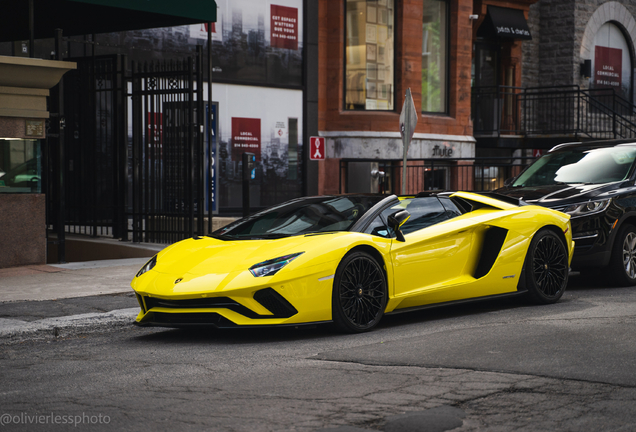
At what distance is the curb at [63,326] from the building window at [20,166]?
14.1ft

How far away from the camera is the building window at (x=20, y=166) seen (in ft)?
37.7

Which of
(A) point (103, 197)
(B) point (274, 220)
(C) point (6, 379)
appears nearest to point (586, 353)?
(B) point (274, 220)

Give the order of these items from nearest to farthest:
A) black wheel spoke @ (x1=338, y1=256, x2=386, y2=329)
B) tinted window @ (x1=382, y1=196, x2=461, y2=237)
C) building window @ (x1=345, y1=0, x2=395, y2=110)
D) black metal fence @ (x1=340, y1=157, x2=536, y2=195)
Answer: black wheel spoke @ (x1=338, y1=256, x2=386, y2=329), tinted window @ (x1=382, y1=196, x2=461, y2=237), black metal fence @ (x1=340, y1=157, x2=536, y2=195), building window @ (x1=345, y1=0, x2=395, y2=110)

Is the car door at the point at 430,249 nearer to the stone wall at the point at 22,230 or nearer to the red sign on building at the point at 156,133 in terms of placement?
the stone wall at the point at 22,230

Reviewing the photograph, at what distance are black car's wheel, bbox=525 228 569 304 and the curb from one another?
156 inches

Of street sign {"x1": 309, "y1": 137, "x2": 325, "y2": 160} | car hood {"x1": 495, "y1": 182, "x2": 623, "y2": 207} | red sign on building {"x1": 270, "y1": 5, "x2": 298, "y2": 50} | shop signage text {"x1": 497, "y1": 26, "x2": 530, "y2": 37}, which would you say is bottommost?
car hood {"x1": 495, "y1": 182, "x2": 623, "y2": 207}

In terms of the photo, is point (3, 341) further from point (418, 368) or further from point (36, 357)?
point (418, 368)

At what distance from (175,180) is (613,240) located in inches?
281

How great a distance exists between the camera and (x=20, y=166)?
38.3 ft

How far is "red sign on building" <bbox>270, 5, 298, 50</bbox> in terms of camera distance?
19.5 m

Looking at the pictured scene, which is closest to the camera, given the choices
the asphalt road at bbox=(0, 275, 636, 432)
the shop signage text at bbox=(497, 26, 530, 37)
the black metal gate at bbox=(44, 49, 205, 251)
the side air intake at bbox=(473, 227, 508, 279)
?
the asphalt road at bbox=(0, 275, 636, 432)

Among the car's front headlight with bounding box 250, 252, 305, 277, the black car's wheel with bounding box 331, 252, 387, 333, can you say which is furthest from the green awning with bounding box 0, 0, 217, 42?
the black car's wheel with bounding box 331, 252, 387, 333

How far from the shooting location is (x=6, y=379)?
18.4 feet

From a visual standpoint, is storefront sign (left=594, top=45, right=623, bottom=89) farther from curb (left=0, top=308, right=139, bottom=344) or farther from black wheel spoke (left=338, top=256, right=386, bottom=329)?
curb (left=0, top=308, right=139, bottom=344)
